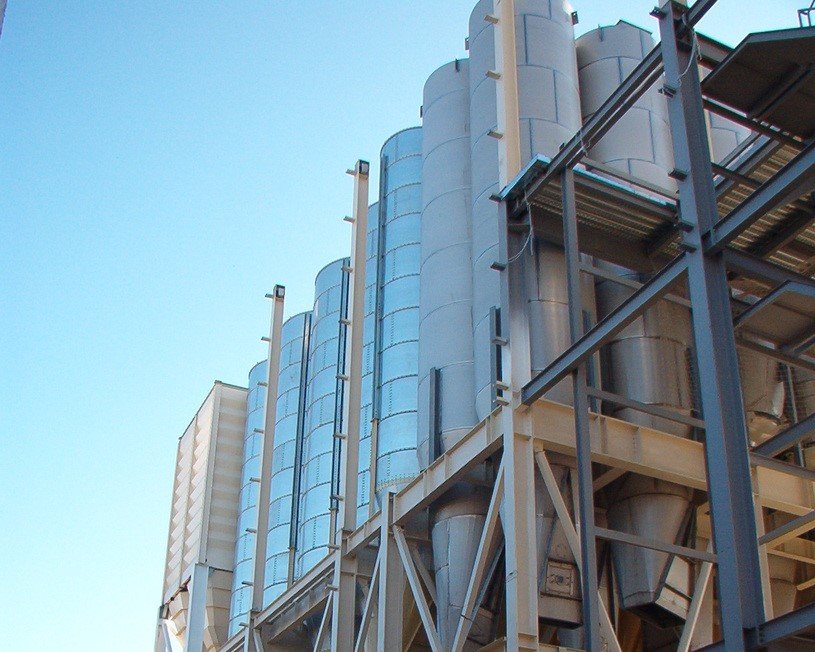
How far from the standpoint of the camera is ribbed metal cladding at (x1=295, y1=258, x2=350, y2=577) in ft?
92.5

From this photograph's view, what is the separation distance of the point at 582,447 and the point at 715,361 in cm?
371

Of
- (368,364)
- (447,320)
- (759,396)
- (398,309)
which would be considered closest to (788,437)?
(759,396)

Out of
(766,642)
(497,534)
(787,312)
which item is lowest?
(766,642)

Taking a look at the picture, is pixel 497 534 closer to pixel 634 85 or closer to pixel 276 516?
pixel 634 85

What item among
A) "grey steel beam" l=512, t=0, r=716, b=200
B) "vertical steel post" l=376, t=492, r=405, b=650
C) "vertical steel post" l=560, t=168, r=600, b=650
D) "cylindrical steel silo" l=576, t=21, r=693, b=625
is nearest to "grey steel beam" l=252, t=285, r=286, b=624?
"vertical steel post" l=376, t=492, r=405, b=650

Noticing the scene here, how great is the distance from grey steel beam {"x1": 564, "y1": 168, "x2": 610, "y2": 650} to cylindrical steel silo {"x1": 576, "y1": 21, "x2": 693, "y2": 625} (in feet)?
5.62

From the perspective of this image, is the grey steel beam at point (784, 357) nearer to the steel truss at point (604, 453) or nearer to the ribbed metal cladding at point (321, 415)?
the steel truss at point (604, 453)

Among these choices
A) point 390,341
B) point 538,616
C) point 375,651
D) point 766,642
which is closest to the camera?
point 766,642

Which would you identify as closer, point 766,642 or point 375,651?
point 766,642

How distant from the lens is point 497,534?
756 inches

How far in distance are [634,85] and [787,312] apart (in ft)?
15.4

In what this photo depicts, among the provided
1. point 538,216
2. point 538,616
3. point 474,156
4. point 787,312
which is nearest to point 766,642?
point 538,616

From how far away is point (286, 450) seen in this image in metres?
32.8

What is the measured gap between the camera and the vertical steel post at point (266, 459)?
92.1ft
